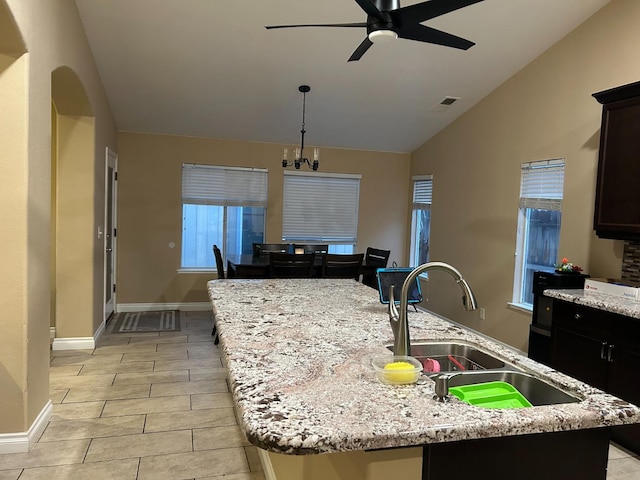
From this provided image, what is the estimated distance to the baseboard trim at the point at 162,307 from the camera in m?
6.23

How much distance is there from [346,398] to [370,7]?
185cm

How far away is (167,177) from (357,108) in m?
2.74

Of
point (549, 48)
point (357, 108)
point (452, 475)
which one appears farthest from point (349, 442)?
point (357, 108)

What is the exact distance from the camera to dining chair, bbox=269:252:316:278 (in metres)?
4.80

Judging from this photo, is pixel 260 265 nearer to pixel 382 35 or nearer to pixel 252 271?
pixel 252 271

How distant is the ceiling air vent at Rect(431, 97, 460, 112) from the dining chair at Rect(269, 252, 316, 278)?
7.79 feet

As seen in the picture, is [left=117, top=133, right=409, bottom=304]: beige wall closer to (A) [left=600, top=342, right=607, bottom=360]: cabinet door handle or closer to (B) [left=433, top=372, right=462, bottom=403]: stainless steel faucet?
(A) [left=600, top=342, right=607, bottom=360]: cabinet door handle

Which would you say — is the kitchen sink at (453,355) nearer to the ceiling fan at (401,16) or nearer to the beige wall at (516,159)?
the ceiling fan at (401,16)

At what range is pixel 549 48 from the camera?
4.40m

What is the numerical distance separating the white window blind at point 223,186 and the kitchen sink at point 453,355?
507 cm

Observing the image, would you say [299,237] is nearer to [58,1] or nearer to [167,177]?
[167,177]

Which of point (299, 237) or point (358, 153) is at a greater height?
point (358, 153)

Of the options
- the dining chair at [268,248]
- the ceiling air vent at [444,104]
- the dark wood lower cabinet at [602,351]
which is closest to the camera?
the dark wood lower cabinet at [602,351]

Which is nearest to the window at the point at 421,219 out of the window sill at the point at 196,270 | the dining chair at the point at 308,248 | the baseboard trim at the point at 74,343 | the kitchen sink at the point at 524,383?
the dining chair at the point at 308,248
